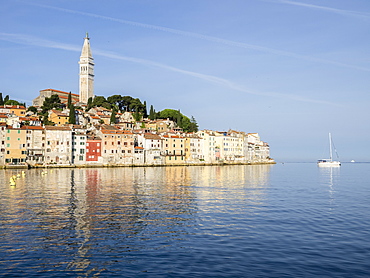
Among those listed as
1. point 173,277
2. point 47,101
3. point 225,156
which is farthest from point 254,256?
point 47,101

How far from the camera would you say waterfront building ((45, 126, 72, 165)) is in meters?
90.6

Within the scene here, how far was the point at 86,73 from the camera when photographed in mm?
166000

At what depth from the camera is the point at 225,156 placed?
13125cm

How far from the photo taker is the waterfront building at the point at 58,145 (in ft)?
297

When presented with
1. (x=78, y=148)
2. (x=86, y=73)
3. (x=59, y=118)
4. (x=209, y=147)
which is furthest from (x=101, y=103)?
(x=78, y=148)

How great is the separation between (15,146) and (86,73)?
86.4m

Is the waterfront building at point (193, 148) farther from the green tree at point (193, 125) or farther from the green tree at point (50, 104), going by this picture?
the green tree at point (50, 104)

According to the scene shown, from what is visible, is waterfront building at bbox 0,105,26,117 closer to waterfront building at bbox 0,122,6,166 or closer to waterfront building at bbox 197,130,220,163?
waterfront building at bbox 0,122,6,166

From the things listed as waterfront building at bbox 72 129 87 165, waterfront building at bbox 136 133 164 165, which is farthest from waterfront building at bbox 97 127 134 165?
waterfront building at bbox 136 133 164 165

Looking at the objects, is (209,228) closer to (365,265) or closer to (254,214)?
(254,214)

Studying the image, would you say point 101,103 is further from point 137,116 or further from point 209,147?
point 209,147

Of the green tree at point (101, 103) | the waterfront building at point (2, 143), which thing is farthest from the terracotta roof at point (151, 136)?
the green tree at point (101, 103)

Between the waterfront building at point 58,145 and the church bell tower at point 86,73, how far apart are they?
74590 millimetres

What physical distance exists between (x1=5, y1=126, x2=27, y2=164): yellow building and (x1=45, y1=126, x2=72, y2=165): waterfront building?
547cm
